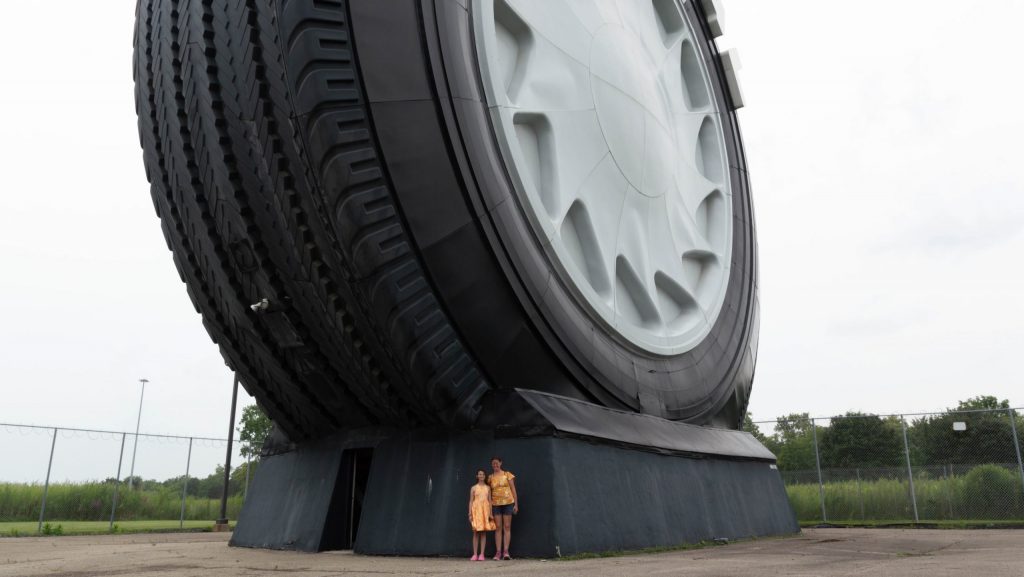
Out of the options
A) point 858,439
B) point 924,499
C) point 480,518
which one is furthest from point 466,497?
point 858,439

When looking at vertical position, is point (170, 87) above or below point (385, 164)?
above

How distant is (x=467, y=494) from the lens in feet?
19.0

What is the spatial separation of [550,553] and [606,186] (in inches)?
158

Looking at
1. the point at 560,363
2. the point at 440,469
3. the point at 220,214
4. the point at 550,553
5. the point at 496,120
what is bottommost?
the point at 550,553

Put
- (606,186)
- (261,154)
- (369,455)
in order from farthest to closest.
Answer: (606,186) → (369,455) → (261,154)

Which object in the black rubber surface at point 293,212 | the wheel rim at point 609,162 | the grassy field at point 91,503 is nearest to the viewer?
the black rubber surface at point 293,212

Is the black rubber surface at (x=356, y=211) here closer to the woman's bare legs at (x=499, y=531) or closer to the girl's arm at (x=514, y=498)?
the girl's arm at (x=514, y=498)

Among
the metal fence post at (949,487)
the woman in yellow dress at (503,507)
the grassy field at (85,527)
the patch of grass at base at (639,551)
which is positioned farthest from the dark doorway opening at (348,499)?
the metal fence post at (949,487)

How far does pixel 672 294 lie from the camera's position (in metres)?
9.39

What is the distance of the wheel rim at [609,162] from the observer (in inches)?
Answer: 269

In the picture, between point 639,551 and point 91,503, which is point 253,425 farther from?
point 639,551

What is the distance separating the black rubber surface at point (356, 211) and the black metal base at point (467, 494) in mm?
293

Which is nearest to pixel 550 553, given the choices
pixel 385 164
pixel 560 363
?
pixel 560 363

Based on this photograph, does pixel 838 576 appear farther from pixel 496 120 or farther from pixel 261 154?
pixel 261 154
